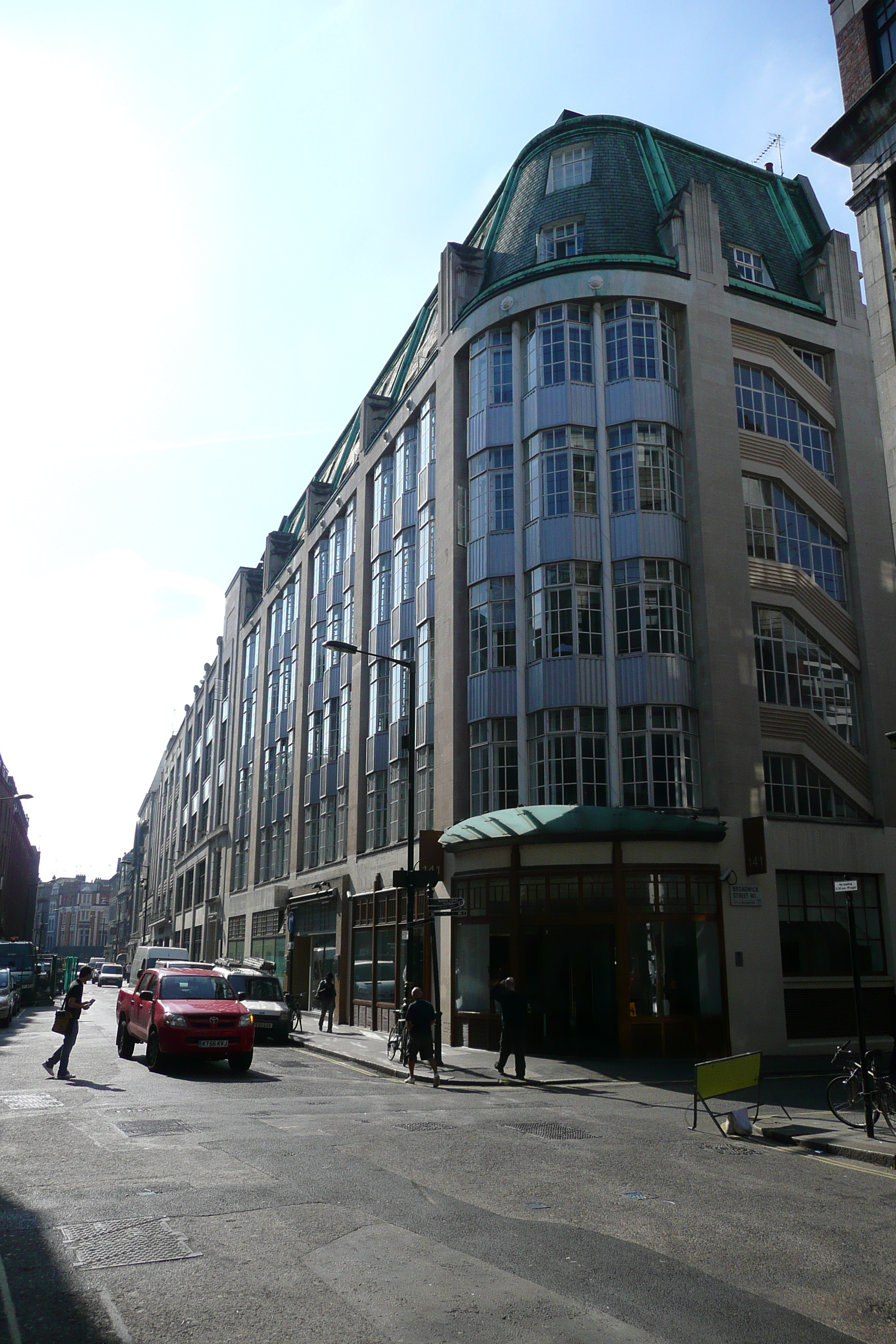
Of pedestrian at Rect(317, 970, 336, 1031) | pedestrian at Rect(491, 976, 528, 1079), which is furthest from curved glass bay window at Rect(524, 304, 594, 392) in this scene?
pedestrian at Rect(317, 970, 336, 1031)

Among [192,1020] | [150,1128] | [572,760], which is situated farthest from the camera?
[572,760]

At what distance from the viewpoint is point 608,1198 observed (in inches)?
351

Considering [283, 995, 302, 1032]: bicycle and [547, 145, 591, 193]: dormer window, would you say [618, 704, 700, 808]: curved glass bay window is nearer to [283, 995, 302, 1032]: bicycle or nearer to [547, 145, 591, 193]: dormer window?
[283, 995, 302, 1032]: bicycle

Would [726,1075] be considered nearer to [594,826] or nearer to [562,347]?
[594,826]

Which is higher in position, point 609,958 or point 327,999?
point 609,958

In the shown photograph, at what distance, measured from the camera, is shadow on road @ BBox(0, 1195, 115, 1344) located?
5.33 meters

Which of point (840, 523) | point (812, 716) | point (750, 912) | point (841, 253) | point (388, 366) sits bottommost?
point (750, 912)

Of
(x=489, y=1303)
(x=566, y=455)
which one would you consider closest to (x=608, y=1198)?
(x=489, y=1303)

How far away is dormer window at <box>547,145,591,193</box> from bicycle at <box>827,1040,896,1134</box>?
24.5 meters

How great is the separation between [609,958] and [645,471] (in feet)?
39.0

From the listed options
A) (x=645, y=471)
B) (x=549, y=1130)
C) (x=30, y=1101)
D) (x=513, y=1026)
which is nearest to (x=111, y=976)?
(x=645, y=471)

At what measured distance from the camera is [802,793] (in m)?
25.8

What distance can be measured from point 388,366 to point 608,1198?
121ft

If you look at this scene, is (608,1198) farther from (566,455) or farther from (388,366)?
(388,366)
